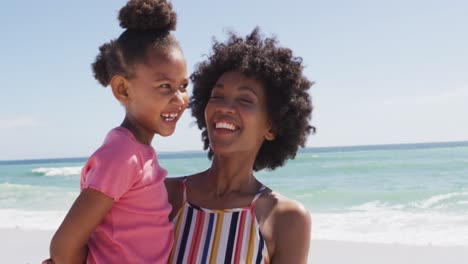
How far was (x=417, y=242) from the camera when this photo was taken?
8.70m

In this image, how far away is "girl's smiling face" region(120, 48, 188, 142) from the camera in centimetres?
236

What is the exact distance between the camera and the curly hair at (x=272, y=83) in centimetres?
310

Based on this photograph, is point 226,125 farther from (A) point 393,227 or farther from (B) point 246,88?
(A) point 393,227

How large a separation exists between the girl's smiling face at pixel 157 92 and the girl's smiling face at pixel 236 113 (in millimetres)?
485

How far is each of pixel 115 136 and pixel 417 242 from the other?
289 inches

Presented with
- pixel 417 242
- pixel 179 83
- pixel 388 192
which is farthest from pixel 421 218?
pixel 179 83

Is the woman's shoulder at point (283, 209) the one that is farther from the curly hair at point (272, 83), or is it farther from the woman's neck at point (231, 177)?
the curly hair at point (272, 83)

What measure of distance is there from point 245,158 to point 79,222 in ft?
3.77

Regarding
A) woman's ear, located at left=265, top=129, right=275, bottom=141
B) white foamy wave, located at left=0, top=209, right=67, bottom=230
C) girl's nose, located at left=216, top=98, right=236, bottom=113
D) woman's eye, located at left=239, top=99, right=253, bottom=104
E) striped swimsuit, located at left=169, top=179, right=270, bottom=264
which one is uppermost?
woman's eye, located at left=239, top=99, right=253, bottom=104

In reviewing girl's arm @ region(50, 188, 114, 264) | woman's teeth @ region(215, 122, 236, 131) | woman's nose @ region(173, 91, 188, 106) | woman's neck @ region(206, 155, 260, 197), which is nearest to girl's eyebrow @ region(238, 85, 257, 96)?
woman's teeth @ region(215, 122, 236, 131)

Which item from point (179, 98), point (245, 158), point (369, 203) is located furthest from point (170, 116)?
point (369, 203)

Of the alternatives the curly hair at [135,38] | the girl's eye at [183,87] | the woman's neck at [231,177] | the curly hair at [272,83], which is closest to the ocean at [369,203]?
the curly hair at [272,83]

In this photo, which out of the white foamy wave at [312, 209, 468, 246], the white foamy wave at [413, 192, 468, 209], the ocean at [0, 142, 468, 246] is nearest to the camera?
the white foamy wave at [312, 209, 468, 246]

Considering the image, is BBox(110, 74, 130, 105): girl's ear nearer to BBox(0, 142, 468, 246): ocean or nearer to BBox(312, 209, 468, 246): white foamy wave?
BBox(312, 209, 468, 246): white foamy wave
